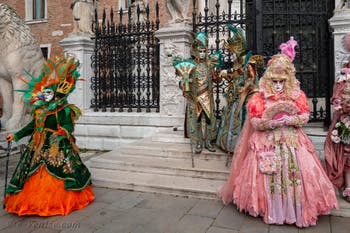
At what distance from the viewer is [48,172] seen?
12.8 feet

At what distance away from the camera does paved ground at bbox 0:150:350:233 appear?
136 inches

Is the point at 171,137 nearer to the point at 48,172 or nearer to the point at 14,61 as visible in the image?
the point at 48,172

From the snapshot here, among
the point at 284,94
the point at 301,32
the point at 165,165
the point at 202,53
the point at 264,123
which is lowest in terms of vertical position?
the point at 165,165

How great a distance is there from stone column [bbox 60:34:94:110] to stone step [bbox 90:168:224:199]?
3428mm

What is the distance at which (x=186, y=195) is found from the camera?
446 centimetres

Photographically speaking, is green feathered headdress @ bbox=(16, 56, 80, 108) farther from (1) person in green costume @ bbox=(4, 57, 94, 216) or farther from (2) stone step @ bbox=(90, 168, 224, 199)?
(2) stone step @ bbox=(90, 168, 224, 199)

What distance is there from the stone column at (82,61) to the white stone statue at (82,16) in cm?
21

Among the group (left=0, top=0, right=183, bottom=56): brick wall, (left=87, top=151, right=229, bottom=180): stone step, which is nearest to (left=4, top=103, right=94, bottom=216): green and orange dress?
(left=87, top=151, right=229, bottom=180): stone step

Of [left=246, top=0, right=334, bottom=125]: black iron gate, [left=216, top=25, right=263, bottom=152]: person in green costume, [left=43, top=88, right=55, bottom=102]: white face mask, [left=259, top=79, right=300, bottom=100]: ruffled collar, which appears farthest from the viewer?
[left=246, top=0, right=334, bottom=125]: black iron gate

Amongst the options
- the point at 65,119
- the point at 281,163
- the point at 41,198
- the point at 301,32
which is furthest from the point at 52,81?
the point at 301,32

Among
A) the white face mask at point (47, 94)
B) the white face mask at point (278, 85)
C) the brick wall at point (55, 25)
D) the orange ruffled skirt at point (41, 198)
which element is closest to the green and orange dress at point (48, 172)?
the orange ruffled skirt at point (41, 198)

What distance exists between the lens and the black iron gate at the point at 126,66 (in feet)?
25.5

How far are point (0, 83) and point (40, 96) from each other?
4888 millimetres

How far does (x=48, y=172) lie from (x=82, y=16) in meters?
5.79
